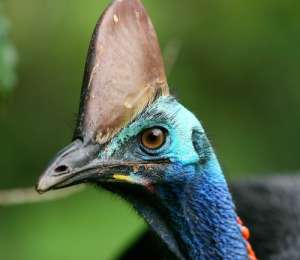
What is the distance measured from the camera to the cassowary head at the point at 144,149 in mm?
2990

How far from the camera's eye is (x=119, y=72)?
306cm

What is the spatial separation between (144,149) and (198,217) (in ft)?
0.93

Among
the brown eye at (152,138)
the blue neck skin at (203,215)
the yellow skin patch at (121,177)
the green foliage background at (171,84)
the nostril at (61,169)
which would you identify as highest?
the nostril at (61,169)

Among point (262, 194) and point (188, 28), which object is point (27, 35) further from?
point (262, 194)

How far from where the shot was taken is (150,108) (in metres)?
3.10

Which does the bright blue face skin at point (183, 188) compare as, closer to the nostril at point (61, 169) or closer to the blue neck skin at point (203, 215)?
the blue neck skin at point (203, 215)

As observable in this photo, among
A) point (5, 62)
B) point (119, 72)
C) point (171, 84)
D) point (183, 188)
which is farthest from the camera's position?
point (171, 84)

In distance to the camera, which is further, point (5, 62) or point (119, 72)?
point (5, 62)

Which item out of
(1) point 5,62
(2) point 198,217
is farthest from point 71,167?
(1) point 5,62

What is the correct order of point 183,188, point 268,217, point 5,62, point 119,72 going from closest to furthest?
point 119,72
point 183,188
point 5,62
point 268,217

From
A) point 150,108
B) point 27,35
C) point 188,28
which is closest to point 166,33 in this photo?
point 188,28

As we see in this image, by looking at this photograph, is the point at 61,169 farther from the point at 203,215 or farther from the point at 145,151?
the point at 203,215

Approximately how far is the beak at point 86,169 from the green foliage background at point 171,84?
2.73 m

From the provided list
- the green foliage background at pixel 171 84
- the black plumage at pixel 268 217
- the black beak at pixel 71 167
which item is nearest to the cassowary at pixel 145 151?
the black beak at pixel 71 167
